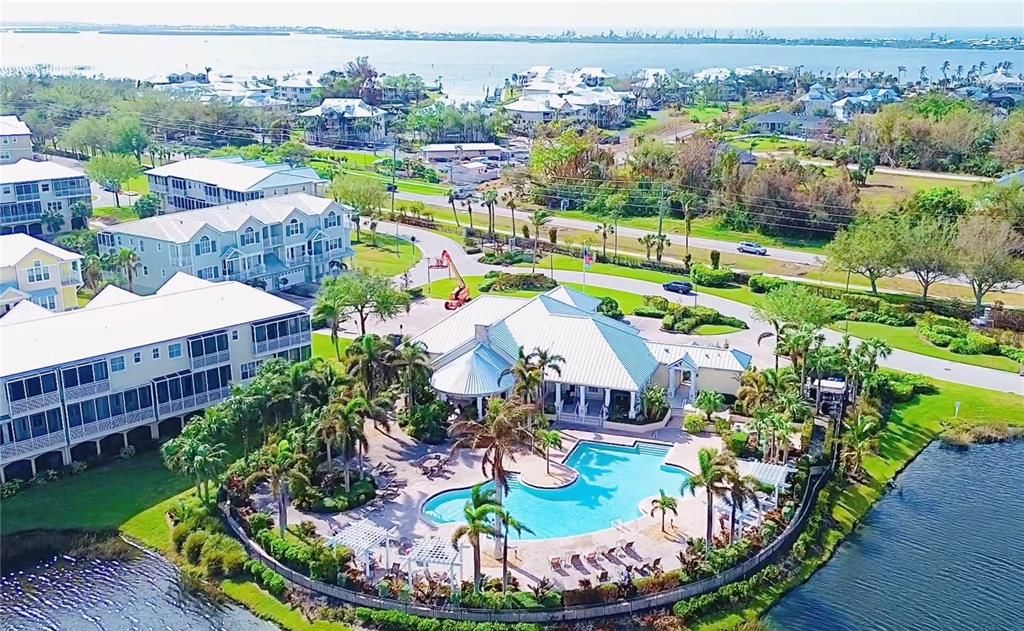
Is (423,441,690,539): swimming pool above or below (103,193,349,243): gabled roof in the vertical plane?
below

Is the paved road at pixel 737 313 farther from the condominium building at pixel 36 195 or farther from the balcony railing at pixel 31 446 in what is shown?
the balcony railing at pixel 31 446

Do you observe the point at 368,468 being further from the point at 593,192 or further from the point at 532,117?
the point at 532,117

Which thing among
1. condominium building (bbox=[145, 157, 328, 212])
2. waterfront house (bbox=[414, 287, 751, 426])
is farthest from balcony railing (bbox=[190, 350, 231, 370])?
condominium building (bbox=[145, 157, 328, 212])

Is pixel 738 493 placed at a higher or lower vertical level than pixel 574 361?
lower

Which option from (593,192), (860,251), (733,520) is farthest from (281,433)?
(593,192)

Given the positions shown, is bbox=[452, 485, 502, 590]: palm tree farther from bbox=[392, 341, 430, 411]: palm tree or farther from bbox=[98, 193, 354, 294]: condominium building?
bbox=[98, 193, 354, 294]: condominium building

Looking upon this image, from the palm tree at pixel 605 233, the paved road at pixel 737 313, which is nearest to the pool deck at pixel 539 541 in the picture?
the paved road at pixel 737 313

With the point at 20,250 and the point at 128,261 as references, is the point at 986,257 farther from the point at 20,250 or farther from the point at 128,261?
the point at 20,250

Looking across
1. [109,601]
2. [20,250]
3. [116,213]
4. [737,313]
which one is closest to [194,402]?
[109,601]
